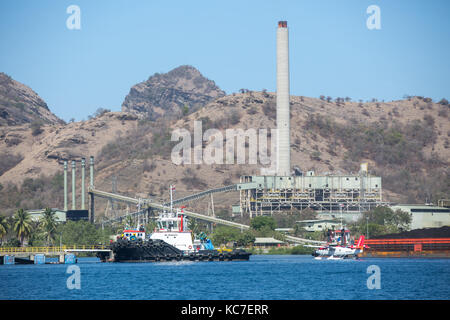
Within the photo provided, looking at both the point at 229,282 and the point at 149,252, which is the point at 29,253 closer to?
the point at 149,252

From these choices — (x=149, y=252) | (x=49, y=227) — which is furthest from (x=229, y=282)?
(x=49, y=227)

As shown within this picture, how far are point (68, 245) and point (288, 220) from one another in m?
60.9

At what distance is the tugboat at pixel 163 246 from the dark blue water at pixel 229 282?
32.4ft

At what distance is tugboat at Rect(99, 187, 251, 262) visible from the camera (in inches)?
4833

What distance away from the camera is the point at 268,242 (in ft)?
576

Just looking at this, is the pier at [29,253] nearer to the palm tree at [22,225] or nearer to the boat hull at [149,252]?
the palm tree at [22,225]

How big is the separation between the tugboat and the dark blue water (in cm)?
988

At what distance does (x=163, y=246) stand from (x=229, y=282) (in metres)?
39.8

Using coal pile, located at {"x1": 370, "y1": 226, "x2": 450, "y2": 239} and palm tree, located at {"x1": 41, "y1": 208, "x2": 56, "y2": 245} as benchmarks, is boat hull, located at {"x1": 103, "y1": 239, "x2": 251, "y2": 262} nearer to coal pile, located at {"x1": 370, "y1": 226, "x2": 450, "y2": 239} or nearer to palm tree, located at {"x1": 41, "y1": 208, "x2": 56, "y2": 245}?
palm tree, located at {"x1": 41, "y1": 208, "x2": 56, "y2": 245}

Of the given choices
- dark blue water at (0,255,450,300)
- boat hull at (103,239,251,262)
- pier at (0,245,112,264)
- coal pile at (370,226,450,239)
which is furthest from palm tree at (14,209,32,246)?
coal pile at (370,226,450,239)
